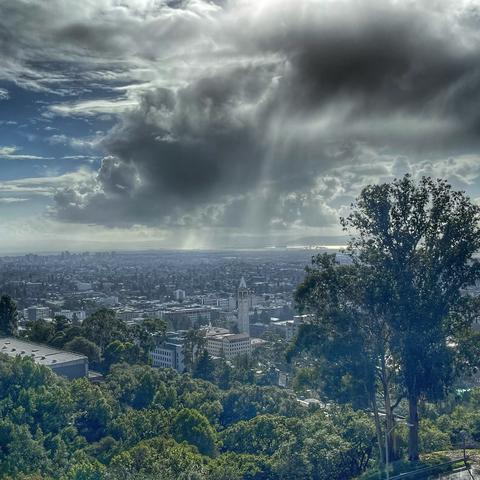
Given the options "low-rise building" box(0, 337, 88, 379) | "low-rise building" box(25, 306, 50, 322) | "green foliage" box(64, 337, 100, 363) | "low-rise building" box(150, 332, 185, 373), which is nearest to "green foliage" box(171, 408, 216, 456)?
"low-rise building" box(0, 337, 88, 379)

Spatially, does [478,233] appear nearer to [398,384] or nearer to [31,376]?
[398,384]

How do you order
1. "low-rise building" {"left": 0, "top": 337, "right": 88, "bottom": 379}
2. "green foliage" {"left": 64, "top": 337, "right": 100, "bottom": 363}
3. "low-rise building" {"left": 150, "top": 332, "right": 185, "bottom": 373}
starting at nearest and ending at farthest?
"low-rise building" {"left": 0, "top": 337, "right": 88, "bottom": 379}, "green foliage" {"left": 64, "top": 337, "right": 100, "bottom": 363}, "low-rise building" {"left": 150, "top": 332, "right": 185, "bottom": 373}

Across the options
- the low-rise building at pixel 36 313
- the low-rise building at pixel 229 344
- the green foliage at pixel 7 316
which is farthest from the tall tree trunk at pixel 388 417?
the low-rise building at pixel 36 313

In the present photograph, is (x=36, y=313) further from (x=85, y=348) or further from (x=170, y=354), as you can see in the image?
(x=85, y=348)

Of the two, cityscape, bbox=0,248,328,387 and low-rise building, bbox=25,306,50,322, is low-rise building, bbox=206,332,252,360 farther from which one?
low-rise building, bbox=25,306,50,322

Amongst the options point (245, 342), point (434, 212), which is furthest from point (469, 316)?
point (245, 342)

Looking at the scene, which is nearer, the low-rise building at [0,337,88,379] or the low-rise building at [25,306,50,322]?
the low-rise building at [0,337,88,379]

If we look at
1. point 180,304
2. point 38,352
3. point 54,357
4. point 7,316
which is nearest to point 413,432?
point 54,357
